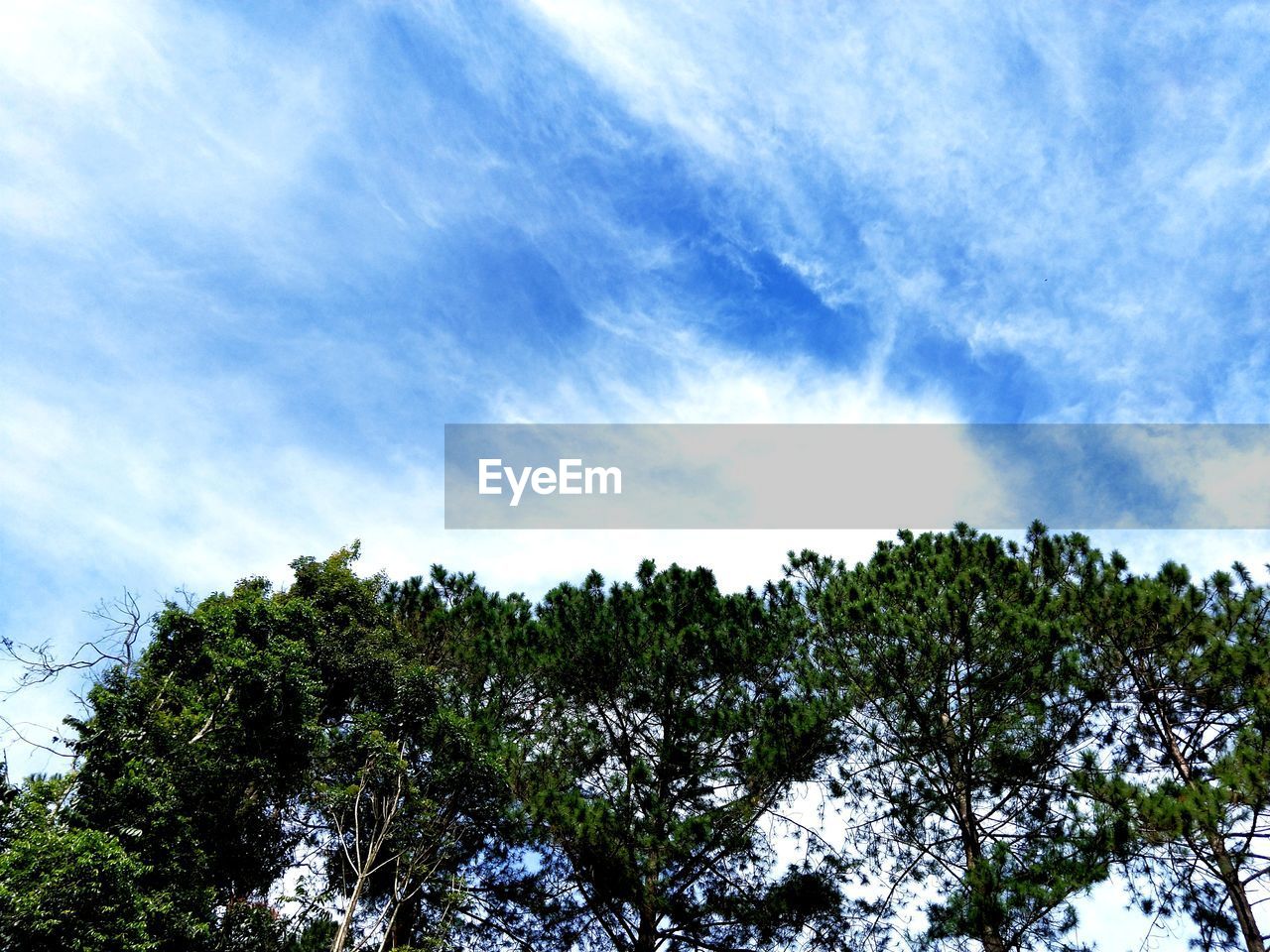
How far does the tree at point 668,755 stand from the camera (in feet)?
34.4

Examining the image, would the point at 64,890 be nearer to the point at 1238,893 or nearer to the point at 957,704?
the point at 957,704

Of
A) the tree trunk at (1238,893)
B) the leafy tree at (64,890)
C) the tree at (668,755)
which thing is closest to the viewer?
the leafy tree at (64,890)

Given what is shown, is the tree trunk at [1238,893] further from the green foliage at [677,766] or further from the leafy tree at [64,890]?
the leafy tree at [64,890]

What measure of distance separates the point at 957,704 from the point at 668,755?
4.32 m

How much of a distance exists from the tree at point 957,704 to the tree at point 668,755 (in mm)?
905

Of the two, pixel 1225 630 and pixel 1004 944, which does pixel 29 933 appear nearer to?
pixel 1004 944

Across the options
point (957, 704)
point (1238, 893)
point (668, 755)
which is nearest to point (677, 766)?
point (668, 755)

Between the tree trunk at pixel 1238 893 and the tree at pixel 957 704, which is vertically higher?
the tree at pixel 957 704

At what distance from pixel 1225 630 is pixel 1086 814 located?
3543mm

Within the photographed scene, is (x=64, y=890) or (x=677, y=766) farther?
(x=677, y=766)

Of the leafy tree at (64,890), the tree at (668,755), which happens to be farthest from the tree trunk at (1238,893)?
the leafy tree at (64,890)

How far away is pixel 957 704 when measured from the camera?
10.3 m

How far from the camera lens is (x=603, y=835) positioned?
1027 cm

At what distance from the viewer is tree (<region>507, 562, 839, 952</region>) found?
1048 cm
